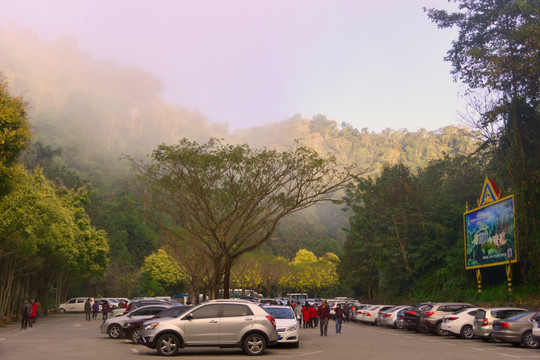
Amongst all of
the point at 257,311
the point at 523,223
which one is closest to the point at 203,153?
the point at 257,311

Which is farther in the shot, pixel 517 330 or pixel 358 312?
pixel 358 312

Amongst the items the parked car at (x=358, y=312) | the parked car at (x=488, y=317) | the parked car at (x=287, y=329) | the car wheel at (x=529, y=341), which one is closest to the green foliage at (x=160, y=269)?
the parked car at (x=358, y=312)

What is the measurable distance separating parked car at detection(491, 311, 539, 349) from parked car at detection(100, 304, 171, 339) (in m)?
12.9

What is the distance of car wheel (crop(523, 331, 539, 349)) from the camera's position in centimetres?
1941

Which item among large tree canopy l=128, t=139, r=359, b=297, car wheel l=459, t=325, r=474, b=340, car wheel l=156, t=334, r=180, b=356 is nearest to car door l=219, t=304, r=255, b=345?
car wheel l=156, t=334, r=180, b=356

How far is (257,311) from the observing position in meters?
16.5

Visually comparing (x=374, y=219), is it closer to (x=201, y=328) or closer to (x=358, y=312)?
(x=358, y=312)

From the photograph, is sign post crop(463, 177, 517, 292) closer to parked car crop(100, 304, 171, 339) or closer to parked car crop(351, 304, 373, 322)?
parked car crop(351, 304, 373, 322)

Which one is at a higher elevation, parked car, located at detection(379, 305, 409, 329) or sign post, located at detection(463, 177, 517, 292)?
sign post, located at detection(463, 177, 517, 292)

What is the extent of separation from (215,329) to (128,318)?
342 inches

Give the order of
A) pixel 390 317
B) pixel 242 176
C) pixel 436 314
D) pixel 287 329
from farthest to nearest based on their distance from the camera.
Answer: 1. pixel 390 317
2. pixel 242 176
3. pixel 436 314
4. pixel 287 329

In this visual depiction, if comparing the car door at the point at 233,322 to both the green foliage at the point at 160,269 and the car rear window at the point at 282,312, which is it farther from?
the green foliage at the point at 160,269

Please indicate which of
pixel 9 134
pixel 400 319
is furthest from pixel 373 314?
pixel 9 134

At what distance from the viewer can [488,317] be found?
2216 centimetres
